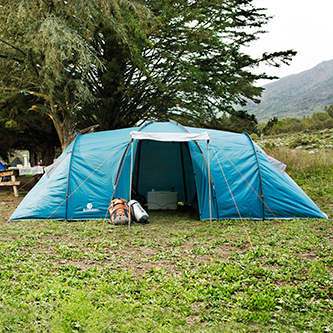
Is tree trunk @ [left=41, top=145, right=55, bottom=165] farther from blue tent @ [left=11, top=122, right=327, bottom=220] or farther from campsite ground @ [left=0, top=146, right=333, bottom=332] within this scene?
campsite ground @ [left=0, top=146, right=333, bottom=332]

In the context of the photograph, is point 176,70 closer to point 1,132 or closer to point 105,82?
point 105,82

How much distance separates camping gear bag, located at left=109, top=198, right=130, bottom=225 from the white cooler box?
5.63ft

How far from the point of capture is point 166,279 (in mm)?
3727

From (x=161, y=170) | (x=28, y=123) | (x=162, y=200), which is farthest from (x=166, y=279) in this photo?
(x=28, y=123)

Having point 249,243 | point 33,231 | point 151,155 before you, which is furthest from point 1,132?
point 249,243

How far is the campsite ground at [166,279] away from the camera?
2.85 meters

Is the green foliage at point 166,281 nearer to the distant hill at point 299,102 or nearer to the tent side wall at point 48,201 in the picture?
the tent side wall at point 48,201

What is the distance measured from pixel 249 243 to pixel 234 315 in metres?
2.37

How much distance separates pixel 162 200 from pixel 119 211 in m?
2.13

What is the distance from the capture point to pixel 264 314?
116 inches

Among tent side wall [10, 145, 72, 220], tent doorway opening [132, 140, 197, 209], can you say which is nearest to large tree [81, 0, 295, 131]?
tent doorway opening [132, 140, 197, 209]

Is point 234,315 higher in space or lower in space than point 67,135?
lower

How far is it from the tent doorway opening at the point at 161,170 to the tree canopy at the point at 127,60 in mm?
2623

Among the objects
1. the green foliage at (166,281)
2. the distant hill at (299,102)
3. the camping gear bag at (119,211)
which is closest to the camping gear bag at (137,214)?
the camping gear bag at (119,211)
